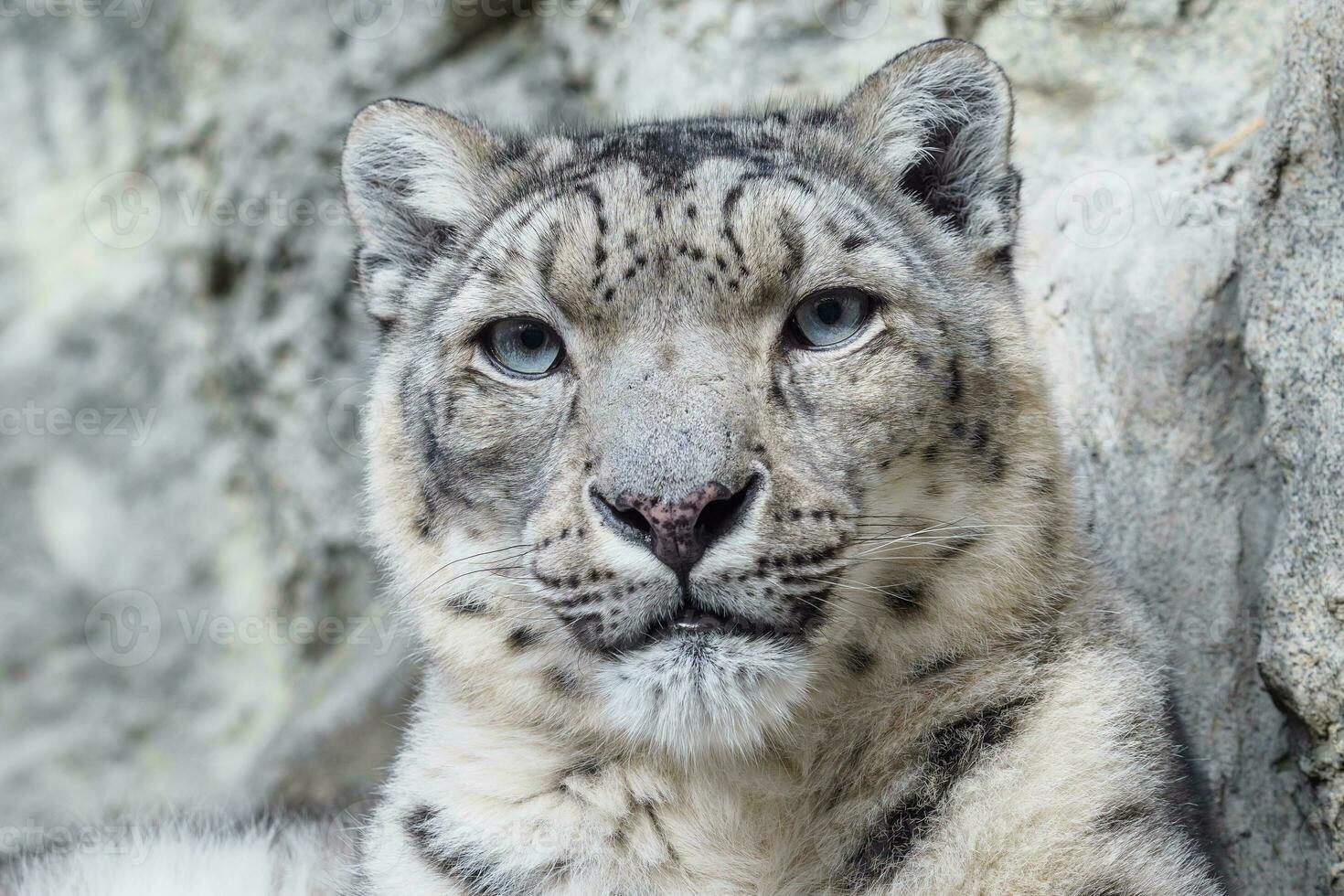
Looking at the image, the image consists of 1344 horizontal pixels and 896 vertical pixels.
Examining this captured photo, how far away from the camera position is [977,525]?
9.36 feet

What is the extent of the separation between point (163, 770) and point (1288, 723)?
542cm

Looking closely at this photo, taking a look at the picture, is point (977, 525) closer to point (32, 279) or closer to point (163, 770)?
point (163, 770)

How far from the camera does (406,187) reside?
3426mm

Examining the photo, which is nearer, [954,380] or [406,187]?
[954,380]

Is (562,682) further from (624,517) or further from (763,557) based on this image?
(763,557)

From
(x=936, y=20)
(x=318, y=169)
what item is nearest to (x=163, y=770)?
(x=318, y=169)
